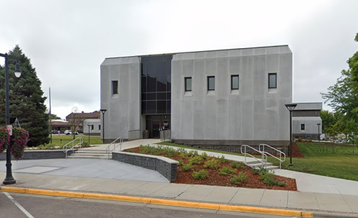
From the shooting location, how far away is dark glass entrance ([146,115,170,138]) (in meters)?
28.7

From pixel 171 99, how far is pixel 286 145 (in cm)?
1170

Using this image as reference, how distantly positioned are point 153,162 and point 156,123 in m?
16.1

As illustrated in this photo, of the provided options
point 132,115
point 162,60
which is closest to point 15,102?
point 132,115

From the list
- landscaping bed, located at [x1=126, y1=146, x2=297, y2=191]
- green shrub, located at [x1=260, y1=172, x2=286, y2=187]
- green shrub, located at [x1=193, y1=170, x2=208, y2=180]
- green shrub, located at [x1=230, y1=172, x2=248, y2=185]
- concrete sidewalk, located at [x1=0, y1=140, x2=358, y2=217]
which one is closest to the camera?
concrete sidewalk, located at [x1=0, y1=140, x2=358, y2=217]

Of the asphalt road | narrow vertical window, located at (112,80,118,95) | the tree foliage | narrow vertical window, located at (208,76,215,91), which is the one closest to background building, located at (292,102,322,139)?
the tree foliage

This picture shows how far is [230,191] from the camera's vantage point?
28.7 feet

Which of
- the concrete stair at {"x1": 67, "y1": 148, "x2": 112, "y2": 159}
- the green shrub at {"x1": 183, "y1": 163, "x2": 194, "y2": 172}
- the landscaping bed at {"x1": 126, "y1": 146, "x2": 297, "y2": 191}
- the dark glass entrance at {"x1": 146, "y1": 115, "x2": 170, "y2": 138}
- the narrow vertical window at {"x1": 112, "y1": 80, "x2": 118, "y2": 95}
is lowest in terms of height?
the concrete stair at {"x1": 67, "y1": 148, "x2": 112, "y2": 159}

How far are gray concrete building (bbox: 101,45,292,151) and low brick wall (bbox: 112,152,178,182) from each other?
10644 millimetres

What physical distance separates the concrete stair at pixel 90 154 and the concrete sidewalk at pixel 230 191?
5.09m

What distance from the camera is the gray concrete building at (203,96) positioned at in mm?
23766

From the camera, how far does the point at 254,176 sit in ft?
34.3

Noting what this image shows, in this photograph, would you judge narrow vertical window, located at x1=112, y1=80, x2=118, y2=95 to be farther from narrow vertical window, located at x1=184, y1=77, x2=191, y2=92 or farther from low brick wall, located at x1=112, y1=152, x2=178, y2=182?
low brick wall, located at x1=112, y1=152, x2=178, y2=182

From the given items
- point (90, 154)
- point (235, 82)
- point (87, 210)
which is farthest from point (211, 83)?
point (87, 210)

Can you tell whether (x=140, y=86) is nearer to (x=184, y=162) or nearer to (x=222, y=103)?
(x=222, y=103)
